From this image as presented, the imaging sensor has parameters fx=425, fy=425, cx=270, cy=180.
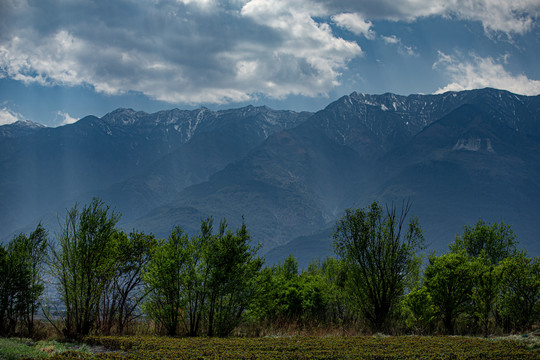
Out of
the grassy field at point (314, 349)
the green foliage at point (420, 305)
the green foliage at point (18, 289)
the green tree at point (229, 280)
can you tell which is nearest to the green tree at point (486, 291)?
the green foliage at point (420, 305)

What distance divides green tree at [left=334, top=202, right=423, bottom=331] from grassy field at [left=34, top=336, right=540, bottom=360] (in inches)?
466

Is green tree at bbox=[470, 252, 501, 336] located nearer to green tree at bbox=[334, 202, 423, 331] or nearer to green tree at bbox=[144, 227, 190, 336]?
green tree at bbox=[334, 202, 423, 331]

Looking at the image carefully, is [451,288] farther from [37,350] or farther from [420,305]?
[37,350]

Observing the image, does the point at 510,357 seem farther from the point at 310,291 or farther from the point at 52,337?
the point at 310,291

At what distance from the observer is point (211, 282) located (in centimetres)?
3831

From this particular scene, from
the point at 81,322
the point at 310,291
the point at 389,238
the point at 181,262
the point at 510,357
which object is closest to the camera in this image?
the point at 510,357

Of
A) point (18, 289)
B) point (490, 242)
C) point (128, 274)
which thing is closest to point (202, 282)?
point (128, 274)

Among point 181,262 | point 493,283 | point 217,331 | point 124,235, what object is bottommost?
point 217,331

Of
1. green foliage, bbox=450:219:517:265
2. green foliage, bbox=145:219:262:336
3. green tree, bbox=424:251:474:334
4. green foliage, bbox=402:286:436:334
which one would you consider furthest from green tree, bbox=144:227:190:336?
green foliage, bbox=450:219:517:265

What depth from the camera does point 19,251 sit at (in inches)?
1636

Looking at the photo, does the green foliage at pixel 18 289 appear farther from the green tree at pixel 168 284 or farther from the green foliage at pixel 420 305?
the green foliage at pixel 420 305

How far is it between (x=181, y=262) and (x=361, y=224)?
19.5m

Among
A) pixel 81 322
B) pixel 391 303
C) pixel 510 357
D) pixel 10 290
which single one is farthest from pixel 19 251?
pixel 510 357

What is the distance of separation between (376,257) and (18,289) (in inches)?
1406
